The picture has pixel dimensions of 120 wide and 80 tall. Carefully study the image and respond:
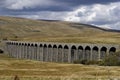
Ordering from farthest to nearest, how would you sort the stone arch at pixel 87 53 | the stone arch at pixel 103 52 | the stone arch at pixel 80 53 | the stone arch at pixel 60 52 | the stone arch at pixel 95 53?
the stone arch at pixel 60 52, the stone arch at pixel 80 53, the stone arch at pixel 87 53, the stone arch at pixel 95 53, the stone arch at pixel 103 52

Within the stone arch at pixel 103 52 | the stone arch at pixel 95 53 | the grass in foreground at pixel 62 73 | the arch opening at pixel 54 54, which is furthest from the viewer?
the arch opening at pixel 54 54

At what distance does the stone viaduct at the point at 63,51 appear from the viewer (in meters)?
112

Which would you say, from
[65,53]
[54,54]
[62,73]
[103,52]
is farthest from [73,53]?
[62,73]

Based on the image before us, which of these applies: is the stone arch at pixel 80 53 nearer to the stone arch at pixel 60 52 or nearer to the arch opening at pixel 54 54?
the stone arch at pixel 60 52

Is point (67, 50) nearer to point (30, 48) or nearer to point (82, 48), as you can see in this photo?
point (82, 48)

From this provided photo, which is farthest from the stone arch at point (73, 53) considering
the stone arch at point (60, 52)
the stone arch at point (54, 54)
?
the stone arch at point (54, 54)

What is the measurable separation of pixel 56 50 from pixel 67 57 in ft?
33.1

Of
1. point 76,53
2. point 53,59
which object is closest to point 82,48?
point 76,53

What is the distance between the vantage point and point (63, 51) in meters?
132

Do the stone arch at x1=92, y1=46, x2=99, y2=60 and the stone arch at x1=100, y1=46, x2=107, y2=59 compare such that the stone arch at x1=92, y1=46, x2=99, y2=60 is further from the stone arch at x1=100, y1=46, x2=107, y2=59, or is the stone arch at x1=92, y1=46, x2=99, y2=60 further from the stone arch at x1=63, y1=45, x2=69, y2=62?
the stone arch at x1=63, y1=45, x2=69, y2=62

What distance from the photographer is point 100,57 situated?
112750 millimetres

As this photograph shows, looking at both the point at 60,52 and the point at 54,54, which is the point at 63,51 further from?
the point at 54,54

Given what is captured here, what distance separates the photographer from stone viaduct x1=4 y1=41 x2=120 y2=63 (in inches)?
4429

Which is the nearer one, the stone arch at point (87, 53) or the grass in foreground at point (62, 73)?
the grass in foreground at point (62, 73)
